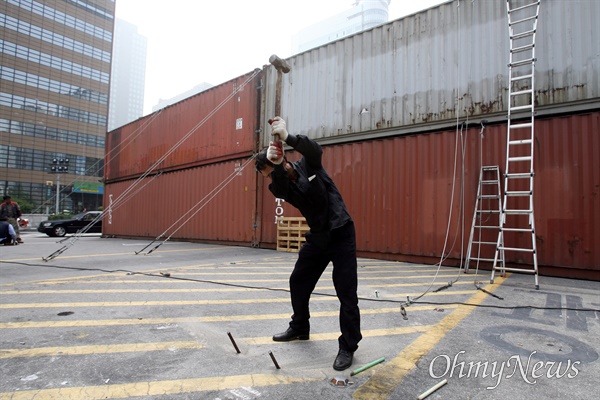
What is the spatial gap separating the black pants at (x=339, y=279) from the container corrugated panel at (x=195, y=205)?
7.18m

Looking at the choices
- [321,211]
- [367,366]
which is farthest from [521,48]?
[367,366]

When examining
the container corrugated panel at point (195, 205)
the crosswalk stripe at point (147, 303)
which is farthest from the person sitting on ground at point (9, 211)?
the crosswalk stripe at point (147, 303)

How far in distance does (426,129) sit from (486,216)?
7.06 ft

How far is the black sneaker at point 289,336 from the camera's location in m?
2.59

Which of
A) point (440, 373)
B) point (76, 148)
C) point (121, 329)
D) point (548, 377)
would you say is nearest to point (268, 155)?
point (440, 373)

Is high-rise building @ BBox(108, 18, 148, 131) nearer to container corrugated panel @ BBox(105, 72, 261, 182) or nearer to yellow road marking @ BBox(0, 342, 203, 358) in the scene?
container corrugated panel @ BBox(105, 72, 261, 182)

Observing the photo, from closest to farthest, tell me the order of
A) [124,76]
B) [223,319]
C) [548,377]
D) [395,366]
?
1. [548,377]
2. [395,366]
3. [223,319]
4. [124,76]

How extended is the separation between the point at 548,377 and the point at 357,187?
610cm

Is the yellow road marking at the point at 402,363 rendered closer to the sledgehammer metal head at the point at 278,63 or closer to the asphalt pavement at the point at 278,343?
the asphalt pavement at the point at 278,343

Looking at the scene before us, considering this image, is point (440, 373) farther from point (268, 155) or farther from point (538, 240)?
point (538, 240)

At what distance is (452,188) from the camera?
6652 mm

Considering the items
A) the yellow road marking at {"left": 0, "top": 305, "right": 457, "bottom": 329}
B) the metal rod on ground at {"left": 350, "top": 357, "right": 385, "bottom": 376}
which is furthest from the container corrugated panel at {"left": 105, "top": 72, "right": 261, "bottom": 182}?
the metal rod on ground at {"left": 350, "top": 357, "right": 385, "bottom": 376}

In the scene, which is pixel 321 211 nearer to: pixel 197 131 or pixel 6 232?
pixel 197 131

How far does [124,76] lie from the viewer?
13488cm
